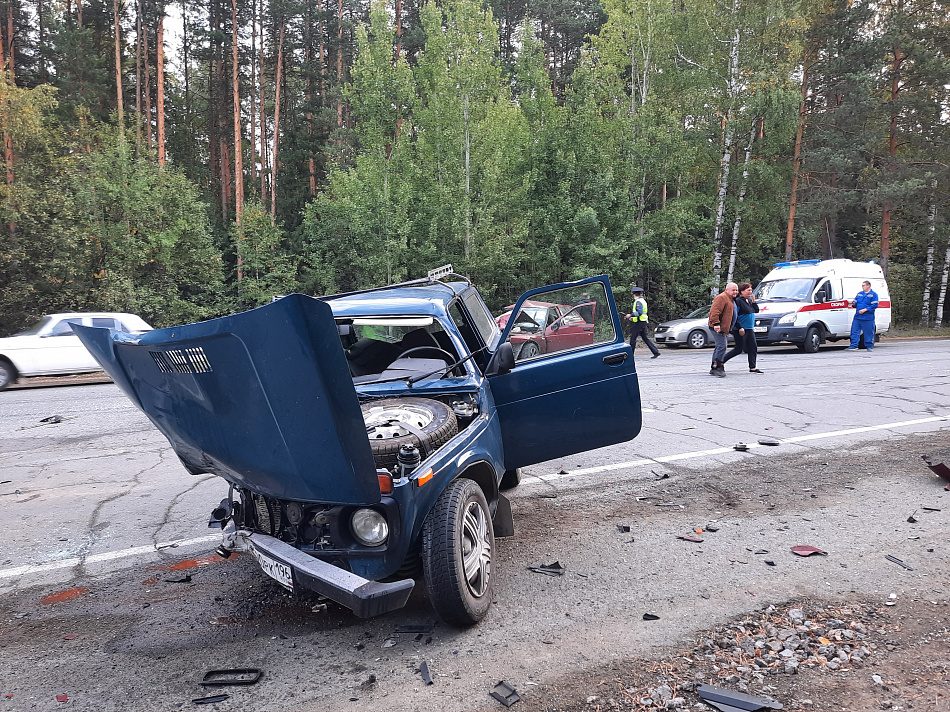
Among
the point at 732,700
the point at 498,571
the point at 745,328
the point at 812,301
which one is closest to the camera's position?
the point at 732,700

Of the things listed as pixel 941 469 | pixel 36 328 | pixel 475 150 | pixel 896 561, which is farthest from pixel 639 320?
pixel 36 328

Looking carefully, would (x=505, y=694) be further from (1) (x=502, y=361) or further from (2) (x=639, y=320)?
(2) (x=639, y=320)

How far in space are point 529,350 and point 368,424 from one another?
1.66m

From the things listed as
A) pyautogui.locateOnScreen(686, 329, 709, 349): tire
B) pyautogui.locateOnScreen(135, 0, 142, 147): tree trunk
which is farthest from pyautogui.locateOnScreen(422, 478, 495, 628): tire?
pyautogui.locateOnScreen(135, 0, 142, 147): tree trunk

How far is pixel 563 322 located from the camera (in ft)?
16.5

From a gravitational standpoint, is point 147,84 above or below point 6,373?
above

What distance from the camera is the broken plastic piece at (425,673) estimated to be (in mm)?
2921

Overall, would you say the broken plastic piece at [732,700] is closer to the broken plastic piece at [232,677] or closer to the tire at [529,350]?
the broken plastic piece at [232,677]

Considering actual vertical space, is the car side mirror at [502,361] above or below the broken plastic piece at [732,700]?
above

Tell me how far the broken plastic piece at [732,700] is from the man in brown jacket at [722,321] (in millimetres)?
10348

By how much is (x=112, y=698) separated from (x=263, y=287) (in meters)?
22.2

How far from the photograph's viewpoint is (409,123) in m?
24.7

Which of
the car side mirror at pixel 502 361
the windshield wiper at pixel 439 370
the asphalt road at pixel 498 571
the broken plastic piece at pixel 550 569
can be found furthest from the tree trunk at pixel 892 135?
the broken plastic piece at pixel 550 569

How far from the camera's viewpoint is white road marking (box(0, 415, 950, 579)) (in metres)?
4.26
